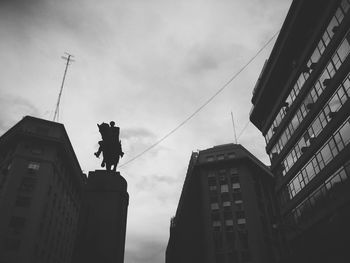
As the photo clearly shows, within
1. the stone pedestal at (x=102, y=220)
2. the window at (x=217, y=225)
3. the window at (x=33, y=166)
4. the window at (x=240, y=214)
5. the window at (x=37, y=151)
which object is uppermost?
the window at (x=37, y=151)

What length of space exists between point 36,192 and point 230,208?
93.7 feet

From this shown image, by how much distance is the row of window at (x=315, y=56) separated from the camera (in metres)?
21.9

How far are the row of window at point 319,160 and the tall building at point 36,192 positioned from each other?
104ft

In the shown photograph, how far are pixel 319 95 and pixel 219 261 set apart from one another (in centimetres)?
3055

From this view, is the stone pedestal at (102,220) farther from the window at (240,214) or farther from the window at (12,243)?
the window at (240,214)

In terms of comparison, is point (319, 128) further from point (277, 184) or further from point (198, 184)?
point (198, 184)

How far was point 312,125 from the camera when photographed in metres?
25.9

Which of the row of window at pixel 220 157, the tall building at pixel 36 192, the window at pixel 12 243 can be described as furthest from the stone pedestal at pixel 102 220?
the row of window at pixel 220 157

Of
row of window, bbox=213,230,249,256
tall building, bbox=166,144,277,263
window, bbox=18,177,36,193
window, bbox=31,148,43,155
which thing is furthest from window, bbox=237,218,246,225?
window, bbox=31,148,43,155

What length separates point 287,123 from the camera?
30.8m

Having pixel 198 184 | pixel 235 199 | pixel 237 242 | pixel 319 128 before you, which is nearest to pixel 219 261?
pixel 237 242

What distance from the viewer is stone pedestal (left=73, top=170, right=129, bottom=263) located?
1002 centimetres

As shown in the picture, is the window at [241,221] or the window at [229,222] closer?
the window at [241,221]

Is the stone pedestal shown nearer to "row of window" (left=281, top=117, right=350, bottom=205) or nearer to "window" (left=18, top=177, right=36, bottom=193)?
"row of window" (left=281, top=117, right=350, bottom=205)
